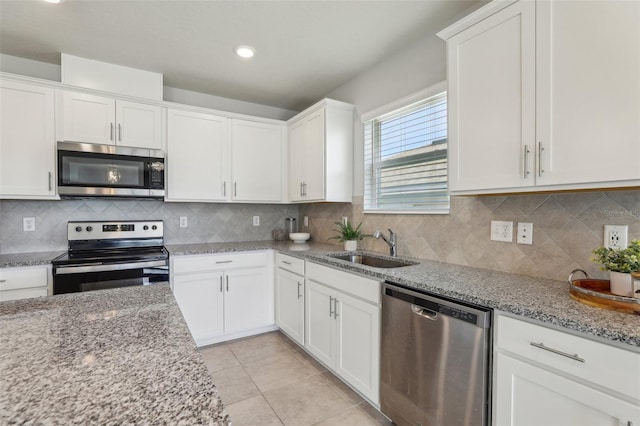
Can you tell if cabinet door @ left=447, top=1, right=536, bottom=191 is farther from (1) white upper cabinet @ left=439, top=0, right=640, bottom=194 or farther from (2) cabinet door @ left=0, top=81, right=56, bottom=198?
(2) cabinet door @ left=0, top=81, right=56, bottom=198

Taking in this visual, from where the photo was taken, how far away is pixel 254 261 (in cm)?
308

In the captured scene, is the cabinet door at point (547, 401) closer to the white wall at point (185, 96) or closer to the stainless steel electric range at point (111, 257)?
the stainless steel electric range at point (111, 257)

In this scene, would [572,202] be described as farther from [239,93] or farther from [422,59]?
[239,93]

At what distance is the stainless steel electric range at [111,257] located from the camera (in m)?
2.31

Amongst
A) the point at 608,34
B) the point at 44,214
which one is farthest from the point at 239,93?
the point at 608,34

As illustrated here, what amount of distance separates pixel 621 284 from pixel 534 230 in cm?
54

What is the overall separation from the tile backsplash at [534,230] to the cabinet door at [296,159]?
1.22m

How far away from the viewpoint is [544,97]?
1.37m

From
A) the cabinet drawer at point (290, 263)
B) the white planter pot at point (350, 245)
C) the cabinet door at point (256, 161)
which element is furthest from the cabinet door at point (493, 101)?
the cabinet door at point (256, 161)

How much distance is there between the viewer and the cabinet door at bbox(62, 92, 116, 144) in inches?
100

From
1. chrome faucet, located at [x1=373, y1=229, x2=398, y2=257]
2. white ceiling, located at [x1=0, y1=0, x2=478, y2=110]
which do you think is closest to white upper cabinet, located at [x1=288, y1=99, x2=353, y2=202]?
white ceiling, located at [x1=0, y1=0, x2=478, y2=110]

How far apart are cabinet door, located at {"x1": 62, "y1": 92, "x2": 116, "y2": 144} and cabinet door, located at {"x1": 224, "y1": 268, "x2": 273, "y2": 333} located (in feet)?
5.26

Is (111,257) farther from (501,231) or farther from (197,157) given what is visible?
(501,231)

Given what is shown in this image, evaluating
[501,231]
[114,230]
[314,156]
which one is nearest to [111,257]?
[114,230]
